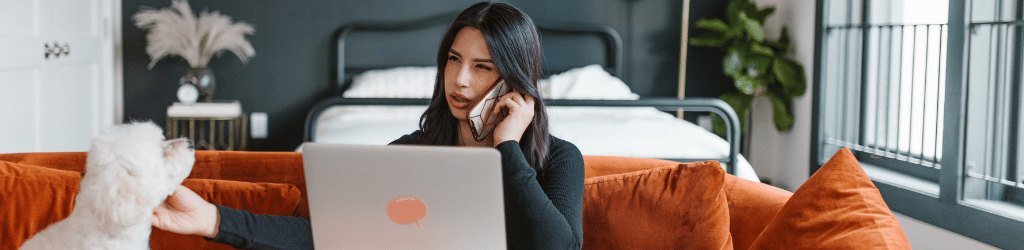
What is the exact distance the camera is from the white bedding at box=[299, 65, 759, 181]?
223 centimetres

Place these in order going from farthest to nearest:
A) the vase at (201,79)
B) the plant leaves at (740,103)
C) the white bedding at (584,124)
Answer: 1. the plant leaves at (740,103)
2. the vase at (201,79)
3. the white bedding at (584,124)

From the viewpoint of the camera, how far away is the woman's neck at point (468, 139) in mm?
1198

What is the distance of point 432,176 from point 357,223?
4.5 inches

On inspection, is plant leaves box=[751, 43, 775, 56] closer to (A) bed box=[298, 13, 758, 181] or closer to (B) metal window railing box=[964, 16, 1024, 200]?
(A) bed box=[298, 13, 758, 181]

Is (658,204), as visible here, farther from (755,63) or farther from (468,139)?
(755,63)

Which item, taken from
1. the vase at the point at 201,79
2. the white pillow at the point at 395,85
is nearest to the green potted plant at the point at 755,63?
the white pillow at the point at 395,85

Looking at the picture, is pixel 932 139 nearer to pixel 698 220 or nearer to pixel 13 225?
pixel 698 220

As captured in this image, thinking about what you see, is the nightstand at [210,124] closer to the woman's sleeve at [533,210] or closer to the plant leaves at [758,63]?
the plant leaves at [758,63]

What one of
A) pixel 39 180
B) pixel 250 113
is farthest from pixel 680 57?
pixel 39 180

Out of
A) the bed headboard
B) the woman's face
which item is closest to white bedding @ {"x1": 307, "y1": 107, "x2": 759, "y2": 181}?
the woman's face

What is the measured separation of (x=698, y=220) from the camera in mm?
1135

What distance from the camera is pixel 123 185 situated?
2.04 ft

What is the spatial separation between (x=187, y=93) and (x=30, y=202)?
2433mm

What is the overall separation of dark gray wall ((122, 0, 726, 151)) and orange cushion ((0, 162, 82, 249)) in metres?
2.63
